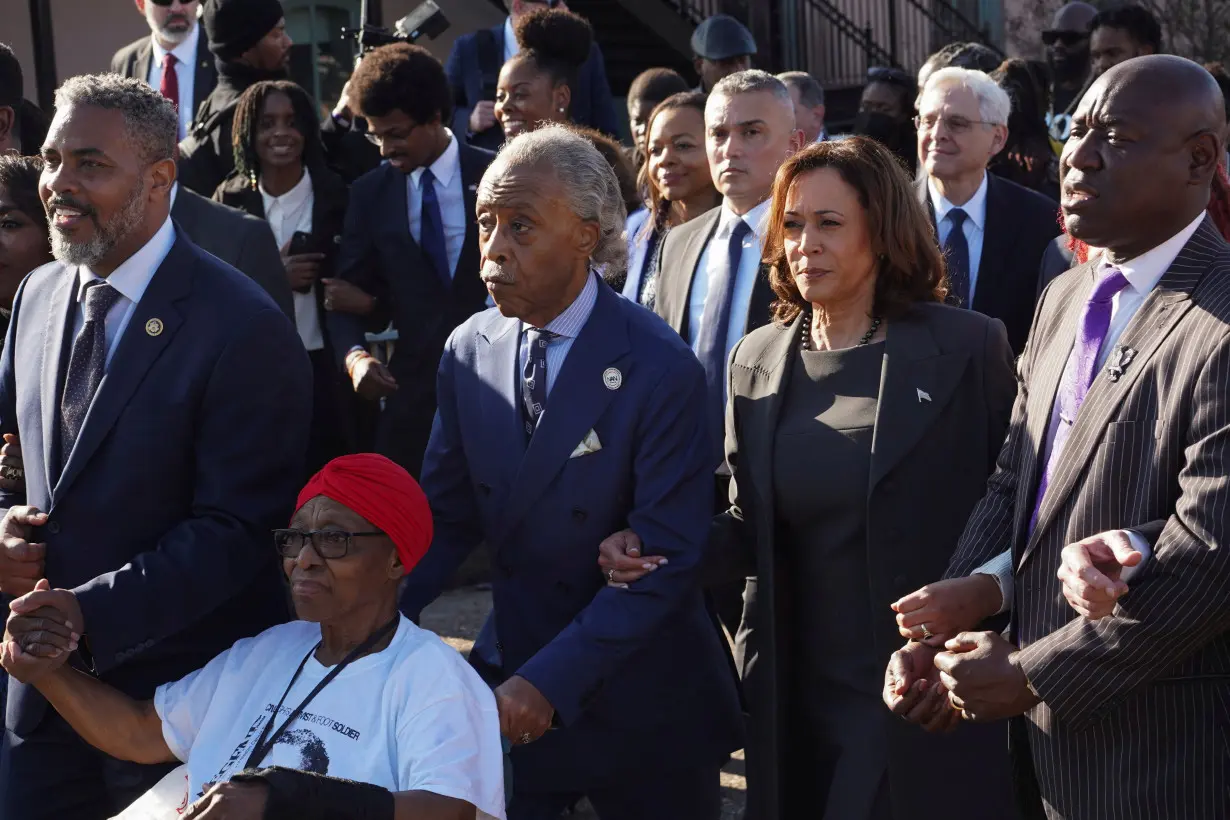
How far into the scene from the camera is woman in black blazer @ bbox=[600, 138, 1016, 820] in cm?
382

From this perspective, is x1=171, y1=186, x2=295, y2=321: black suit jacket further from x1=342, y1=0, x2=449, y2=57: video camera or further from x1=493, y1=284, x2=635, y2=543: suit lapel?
x1=342, y1=0, x2=449, y2=57: video camera

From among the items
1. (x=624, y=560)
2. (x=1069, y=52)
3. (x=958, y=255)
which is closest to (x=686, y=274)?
(x=958, y=255)

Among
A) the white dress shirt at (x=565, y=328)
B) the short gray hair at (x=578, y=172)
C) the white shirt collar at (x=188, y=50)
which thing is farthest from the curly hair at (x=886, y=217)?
the white shirt collar at (x=188, y=50)

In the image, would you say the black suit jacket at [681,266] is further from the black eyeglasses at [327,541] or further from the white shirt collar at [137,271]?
the black eyeglasses at [327,541]

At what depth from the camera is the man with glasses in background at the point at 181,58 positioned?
7.87 meters

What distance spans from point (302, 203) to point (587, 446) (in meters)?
3.71

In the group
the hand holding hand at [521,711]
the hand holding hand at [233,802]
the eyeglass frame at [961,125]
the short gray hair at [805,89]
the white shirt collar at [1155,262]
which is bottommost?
the hand holding hand at [521,711]

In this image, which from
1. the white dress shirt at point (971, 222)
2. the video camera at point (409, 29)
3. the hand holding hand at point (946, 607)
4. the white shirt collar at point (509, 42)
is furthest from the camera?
the white shirt collar at point (509, 42)

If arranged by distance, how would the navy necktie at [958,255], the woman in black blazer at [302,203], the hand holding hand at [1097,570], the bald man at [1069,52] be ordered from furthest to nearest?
the bald man at [1069,52] → the woman in black blazer at [302,203] → the navy necktie at [958,255] → the hand holding hand at [1097,570]

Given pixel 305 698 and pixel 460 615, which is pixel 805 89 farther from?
pixel 305 698

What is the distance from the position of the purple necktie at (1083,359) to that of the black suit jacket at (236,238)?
3228 millimetres

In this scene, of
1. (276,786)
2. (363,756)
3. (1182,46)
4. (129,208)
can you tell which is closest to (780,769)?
(363,756)

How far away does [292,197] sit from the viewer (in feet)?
23.0

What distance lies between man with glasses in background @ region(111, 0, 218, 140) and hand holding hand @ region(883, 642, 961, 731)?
564 cm
